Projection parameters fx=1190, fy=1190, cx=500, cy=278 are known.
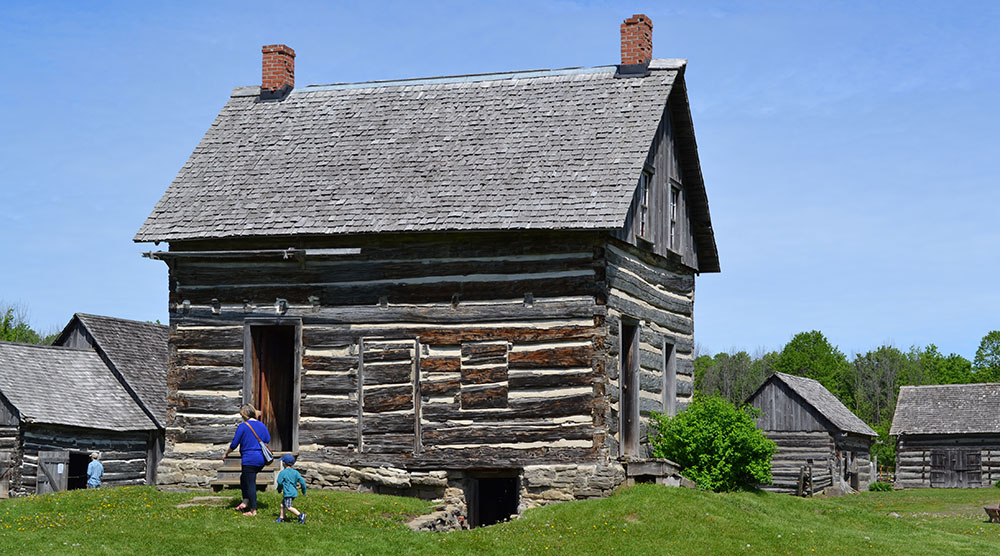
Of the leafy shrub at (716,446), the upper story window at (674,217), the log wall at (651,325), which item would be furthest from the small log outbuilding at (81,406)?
the upper story window at (674,217)

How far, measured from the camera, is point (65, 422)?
35844 mm

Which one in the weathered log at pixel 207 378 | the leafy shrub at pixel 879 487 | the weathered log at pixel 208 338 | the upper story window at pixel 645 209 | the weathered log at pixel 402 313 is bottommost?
the leafy shrub at pixel 879 487

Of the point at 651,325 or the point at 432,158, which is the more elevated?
the point at 432,158

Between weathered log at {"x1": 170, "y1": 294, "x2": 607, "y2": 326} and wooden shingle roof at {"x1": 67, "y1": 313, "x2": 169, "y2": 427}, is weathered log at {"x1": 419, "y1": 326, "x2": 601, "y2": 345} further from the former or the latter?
wooden shingle roof at {"x1": 67, "y1": 313, "x2": 169, "y2": 427}

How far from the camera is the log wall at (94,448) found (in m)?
34.8

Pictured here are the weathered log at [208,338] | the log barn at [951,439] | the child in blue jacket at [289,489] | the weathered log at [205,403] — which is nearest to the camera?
the child in blue jacket at [289,489]

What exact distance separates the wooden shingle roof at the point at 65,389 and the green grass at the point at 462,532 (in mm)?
13682

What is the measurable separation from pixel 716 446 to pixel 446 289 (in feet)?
20.2

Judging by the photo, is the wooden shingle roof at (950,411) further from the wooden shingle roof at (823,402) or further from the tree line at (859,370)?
the tree line at (859,370)

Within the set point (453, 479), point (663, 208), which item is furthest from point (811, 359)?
point (453, 479)

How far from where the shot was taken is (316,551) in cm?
1680

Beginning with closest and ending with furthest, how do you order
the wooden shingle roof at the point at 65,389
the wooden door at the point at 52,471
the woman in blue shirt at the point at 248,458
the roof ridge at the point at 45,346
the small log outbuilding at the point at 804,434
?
1. the woman in blue shirt at the point at 248,458
2. the wooden door at the point at 52,471
3. the wooden shingle roof at the point at 65,389
4. the roof ridge at the point at 45,346
5. the small log outbuilding at the point at 804,434

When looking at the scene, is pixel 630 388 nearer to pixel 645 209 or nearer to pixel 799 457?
pixel 645 209

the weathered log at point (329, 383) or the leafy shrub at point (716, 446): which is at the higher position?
the weathered log at point (329, 383)
